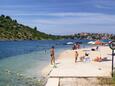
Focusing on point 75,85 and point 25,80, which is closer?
point 75,85

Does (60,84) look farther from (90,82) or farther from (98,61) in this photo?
(98,61)

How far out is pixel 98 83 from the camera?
2050 centimetres

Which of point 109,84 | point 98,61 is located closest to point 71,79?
point 109,84

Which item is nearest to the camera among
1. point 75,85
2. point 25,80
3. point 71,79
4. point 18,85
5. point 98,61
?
point 75,85

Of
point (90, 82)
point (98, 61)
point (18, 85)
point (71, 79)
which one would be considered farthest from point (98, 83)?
point (98, 61)

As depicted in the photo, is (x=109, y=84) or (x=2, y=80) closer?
(x=109, y=84)

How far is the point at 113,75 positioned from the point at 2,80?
361 inches

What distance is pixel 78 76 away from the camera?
23047mm

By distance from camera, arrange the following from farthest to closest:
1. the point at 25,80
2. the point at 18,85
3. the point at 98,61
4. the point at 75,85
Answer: the point at 98,61
the point at 25,80
the point at 18,85
the point at 75,85

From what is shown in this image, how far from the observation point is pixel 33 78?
27078 mm

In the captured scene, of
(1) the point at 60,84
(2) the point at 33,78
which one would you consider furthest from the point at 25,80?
(1) the point at 60,84

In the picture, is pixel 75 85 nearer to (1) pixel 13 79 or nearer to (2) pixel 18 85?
(2) pixel 18 85

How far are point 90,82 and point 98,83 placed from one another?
2.17 feet

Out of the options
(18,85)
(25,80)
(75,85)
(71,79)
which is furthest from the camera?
(25,80)
